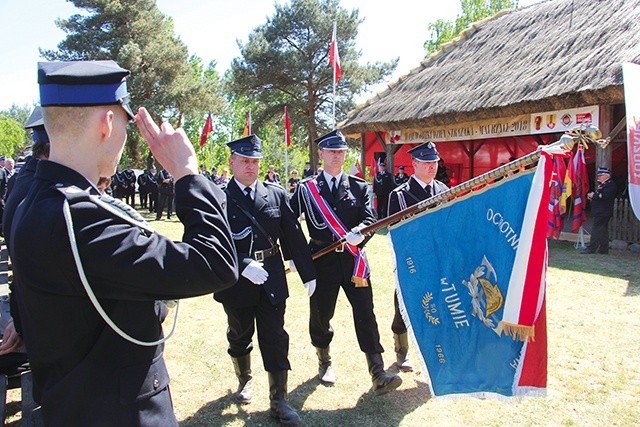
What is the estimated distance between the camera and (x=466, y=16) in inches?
1620

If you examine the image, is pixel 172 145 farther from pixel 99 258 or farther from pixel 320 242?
pixel 320 242

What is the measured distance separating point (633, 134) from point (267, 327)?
23.6 ft

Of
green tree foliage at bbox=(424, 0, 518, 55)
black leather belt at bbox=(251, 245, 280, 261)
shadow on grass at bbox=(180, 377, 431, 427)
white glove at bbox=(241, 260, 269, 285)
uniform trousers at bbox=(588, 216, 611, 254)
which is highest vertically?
green tree foliage at bbox=(424, 0, 518, 55)

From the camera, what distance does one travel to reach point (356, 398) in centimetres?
396

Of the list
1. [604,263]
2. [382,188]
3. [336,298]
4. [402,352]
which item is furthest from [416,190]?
[382,188]

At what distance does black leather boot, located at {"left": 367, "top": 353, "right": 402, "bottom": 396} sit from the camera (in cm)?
382

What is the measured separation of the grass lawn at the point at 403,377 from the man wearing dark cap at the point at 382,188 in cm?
971

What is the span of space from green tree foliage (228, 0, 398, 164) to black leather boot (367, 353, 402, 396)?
23.9 m

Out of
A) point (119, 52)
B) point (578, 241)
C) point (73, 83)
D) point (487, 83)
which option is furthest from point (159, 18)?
point (73, 83)

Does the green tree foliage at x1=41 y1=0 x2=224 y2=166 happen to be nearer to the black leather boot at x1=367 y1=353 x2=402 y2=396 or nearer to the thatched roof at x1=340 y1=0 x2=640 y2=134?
the thatched roof at x1=340 y1=0 x2=640 y2=134

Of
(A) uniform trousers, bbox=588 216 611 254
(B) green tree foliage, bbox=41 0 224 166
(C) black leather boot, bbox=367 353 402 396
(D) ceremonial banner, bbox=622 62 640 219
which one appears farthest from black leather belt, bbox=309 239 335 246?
(B) green tree foliage, bbox=41 0 224 166

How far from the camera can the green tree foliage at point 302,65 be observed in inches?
1060

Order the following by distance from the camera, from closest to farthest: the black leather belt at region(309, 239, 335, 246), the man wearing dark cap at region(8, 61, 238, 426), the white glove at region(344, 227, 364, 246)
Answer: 1. the man wearing dark cap at region(8, 61, 238, 426)
2. the white glove at region(344, 227, 364, 246)
3. the black leather belt at region(309, 239, 335, 246)

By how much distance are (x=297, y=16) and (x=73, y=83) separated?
27641mm
